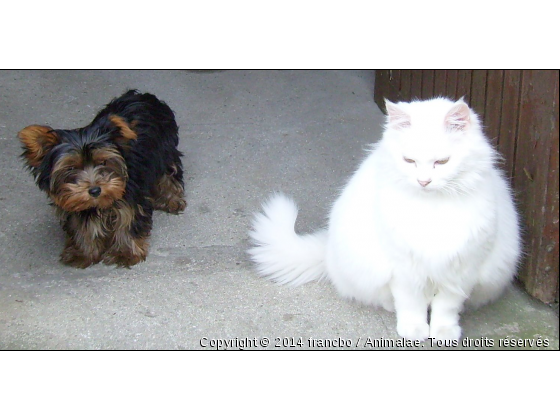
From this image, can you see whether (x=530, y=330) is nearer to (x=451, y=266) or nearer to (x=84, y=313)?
(x=451, y=266)

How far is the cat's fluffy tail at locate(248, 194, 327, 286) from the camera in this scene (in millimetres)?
3383

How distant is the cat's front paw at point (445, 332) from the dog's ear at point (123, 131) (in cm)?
192

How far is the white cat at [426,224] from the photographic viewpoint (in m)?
2.40

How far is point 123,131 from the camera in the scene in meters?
3.46

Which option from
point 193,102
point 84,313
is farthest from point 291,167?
point 84,313

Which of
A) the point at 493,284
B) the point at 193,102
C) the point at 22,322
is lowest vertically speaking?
the point at 22,322

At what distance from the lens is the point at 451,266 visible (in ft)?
8.50

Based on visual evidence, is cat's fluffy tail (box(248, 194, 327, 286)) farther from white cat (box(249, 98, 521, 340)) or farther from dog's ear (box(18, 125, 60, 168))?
dog's ear (box(18, 125, 60, 168))

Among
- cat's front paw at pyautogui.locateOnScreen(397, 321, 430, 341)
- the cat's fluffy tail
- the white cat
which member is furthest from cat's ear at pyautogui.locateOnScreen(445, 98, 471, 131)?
the cat's fluffy tail

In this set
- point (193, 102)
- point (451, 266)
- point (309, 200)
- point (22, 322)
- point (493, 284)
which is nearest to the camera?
point (451, 266)

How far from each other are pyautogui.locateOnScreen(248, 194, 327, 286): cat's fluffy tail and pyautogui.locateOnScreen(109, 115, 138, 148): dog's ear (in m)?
0.88

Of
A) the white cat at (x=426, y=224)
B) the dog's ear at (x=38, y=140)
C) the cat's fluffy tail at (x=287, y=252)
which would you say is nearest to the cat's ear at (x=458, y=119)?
the white cat at (x=426, y=224)

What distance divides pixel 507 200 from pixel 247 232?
5.50 ft

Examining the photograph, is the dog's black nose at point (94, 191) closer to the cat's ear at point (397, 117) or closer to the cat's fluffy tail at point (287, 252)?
the cat's fluffy tail at point (287, 252)
